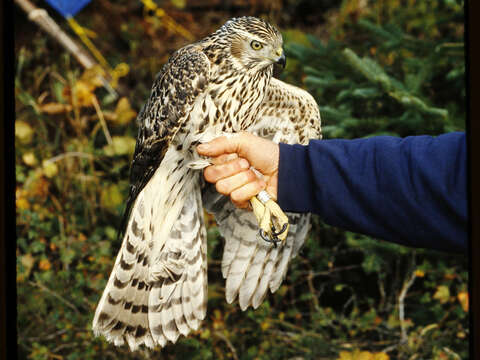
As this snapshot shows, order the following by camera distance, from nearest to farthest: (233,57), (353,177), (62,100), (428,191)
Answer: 1. (428,191)
2. (353,177)
3. (233,57)
4. (62,100)

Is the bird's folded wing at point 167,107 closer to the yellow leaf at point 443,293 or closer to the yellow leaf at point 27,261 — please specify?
the yellow leaf at point 27,261

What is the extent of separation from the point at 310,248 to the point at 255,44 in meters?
1.74

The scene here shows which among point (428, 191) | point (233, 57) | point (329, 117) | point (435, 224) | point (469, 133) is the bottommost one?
point (435, 224)

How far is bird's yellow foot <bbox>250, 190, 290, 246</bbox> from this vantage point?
74.9 inches

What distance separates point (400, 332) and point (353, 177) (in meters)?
1.69

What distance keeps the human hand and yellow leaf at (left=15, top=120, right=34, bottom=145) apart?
2.38m

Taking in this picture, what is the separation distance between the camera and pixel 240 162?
2033 mm

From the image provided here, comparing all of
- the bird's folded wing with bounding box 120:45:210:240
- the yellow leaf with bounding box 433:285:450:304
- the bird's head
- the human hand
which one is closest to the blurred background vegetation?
the yellow leaf with bounding box 433:285:450:304

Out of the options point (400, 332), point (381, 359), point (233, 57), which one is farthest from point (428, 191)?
point (400, 332)

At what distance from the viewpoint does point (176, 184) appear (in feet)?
7.54

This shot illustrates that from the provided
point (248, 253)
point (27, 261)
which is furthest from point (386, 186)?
point (27, 261)

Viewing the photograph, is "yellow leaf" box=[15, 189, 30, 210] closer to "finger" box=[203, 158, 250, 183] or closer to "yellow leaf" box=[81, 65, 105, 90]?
"yellow leaf" box=[81, 65, 105, 90]

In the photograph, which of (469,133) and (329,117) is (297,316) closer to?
(329,117)

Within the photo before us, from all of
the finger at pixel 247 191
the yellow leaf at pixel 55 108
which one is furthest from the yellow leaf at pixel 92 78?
the finger at pixel 247 191
